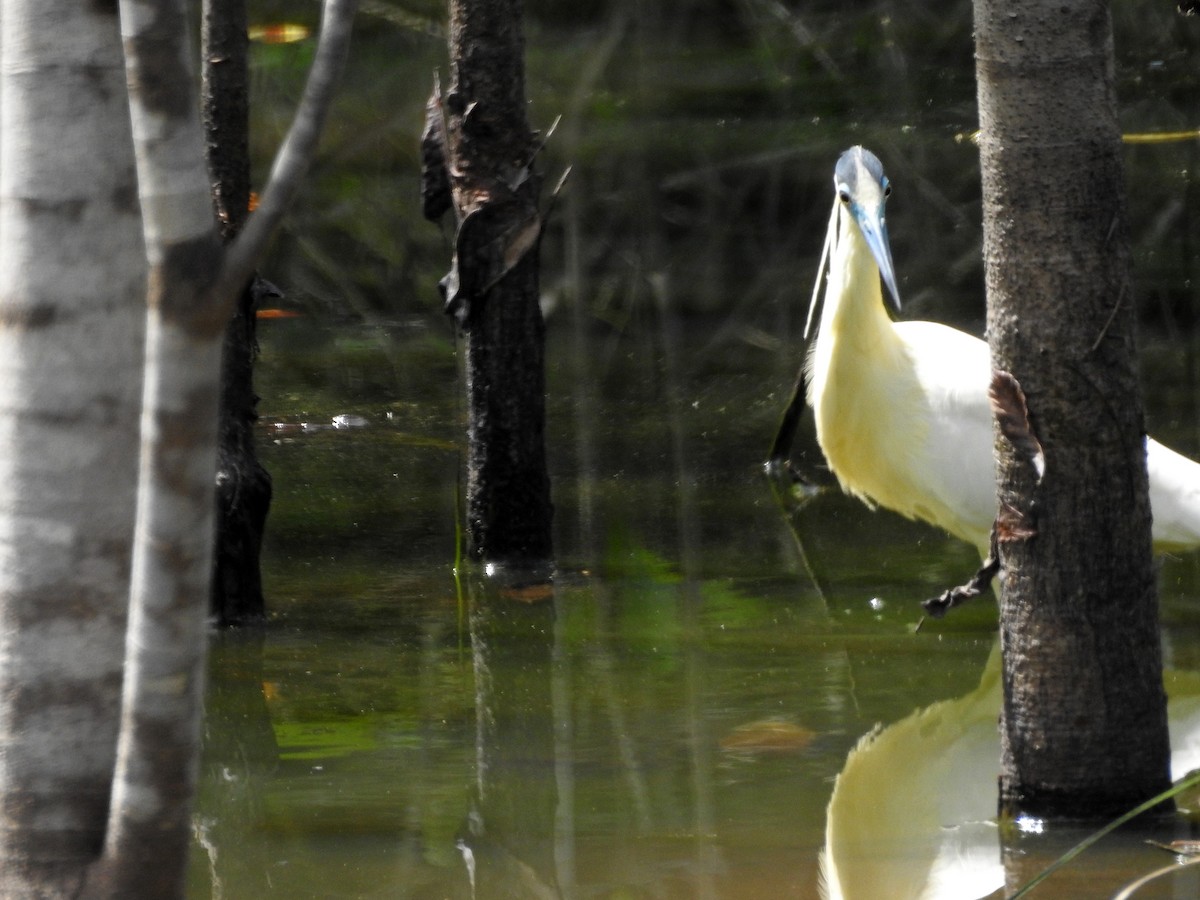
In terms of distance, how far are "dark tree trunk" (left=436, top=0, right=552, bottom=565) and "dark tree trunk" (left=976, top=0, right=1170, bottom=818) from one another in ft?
8.50

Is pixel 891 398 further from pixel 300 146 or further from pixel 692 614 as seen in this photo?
pixel 300 146

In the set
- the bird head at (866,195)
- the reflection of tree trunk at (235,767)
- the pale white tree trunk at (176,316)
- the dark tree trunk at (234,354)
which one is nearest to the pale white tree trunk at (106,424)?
the pale white tree trunk at (176,316)

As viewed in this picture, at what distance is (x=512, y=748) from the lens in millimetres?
4586

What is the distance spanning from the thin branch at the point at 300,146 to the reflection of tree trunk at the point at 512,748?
1991mm

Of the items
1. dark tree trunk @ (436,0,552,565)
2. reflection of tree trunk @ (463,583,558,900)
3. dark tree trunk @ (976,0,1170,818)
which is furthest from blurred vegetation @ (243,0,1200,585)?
dark tree trunk @ (976,0,1170,818)

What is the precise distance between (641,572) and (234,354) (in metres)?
1.69

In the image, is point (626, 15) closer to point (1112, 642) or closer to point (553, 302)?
point (553, 302)

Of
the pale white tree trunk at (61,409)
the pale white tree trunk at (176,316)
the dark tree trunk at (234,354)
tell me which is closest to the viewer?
the pale white tree trunk at (176,316)

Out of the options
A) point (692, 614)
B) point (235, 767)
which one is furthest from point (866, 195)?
point (235, 767)

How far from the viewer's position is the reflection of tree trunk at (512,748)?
3.80 m

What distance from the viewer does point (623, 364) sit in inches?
383

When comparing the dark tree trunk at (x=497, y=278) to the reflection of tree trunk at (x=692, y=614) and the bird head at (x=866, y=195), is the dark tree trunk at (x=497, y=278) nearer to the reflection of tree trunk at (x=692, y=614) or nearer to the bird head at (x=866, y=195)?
the reflection of tree trunk at (x=692, y=614)

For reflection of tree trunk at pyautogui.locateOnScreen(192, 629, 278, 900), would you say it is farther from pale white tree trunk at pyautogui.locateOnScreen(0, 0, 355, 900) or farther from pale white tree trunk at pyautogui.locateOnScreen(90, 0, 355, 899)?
pale white tree trunk at pyautogui.locateOnScreen(90, 0, 355, 899)

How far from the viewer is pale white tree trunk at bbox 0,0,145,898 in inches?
83.7
